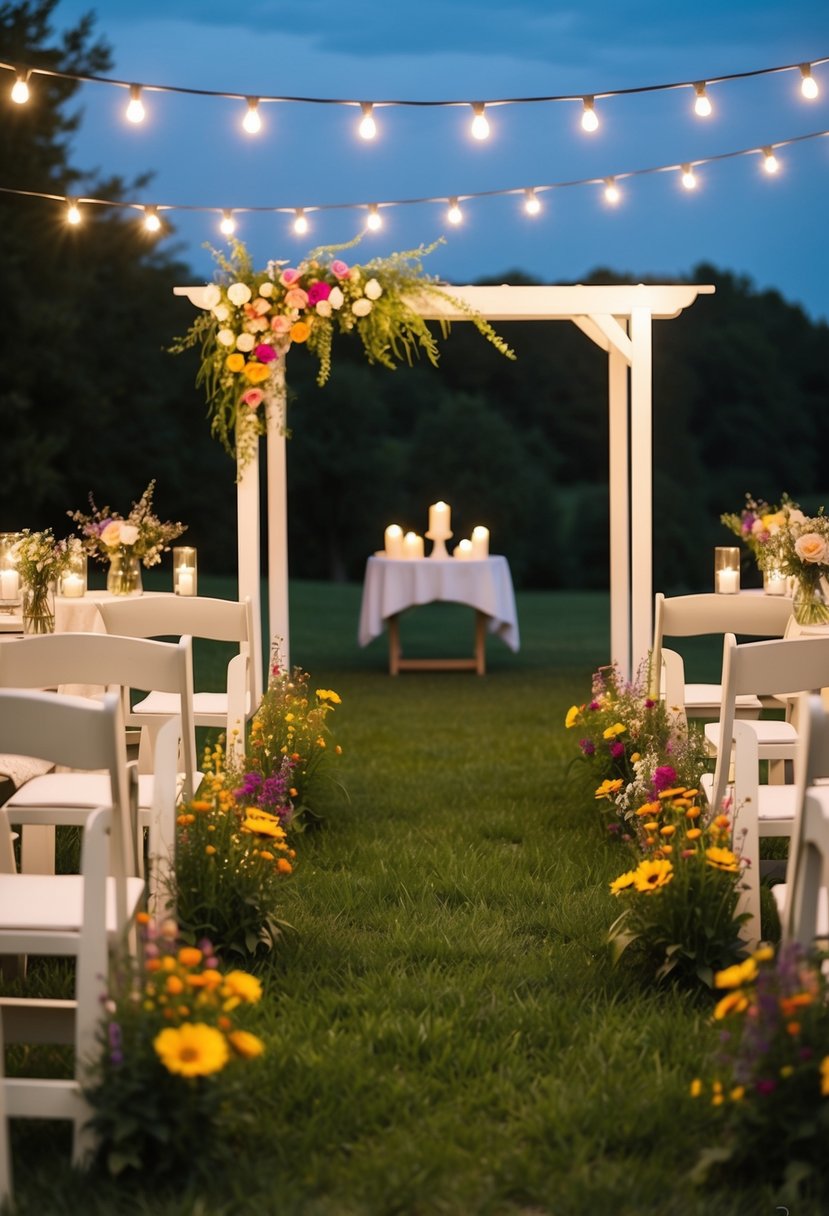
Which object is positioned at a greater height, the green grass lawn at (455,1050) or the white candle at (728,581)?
the white candle at (728,581)

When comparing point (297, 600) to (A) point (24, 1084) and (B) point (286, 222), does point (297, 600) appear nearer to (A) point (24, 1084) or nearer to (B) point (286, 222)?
(B) point (286, 222)

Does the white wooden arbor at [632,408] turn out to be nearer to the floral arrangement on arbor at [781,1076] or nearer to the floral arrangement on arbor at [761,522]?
the floral arrangement on arbor at [761,522]

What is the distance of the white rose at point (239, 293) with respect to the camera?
5.79m

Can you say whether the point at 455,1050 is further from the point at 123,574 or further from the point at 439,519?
the point at 439,519

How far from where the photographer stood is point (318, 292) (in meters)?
5.84

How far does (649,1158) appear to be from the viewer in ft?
8.36

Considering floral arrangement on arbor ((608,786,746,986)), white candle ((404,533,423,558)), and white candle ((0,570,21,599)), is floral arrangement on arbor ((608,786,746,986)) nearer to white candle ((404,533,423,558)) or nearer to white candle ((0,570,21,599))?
white candle ((0,570,21,599))

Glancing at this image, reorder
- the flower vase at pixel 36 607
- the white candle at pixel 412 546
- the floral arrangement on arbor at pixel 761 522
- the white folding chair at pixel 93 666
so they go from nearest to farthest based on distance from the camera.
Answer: the white folding chair at pixel 93 666
the flower vase at pixel 36 607
the floral arrangement on arbor at pixel 761 522
the white candle at pixel 412 546

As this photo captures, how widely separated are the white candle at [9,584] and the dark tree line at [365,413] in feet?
37.2

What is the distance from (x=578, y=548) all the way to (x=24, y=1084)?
57.9 ft

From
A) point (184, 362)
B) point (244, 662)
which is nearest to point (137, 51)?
point (184, 362)

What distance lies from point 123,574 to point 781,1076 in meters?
4.03

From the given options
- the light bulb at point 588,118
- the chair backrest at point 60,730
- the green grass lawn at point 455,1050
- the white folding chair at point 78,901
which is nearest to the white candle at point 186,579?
the green grass lawn at point 455,1050

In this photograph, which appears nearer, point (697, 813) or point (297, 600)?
point (697, 813)
